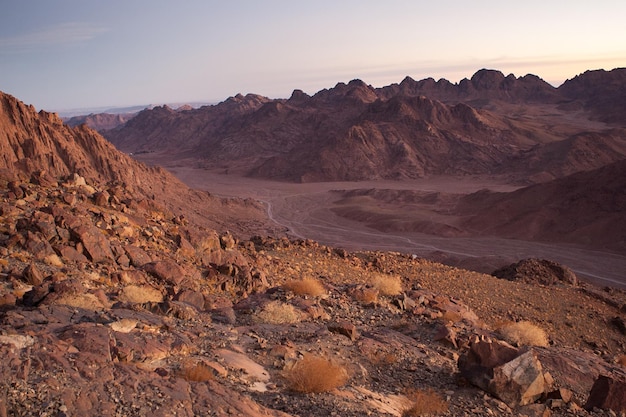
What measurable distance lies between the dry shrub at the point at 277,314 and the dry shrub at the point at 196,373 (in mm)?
3339

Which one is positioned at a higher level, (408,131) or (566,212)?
(408,131)

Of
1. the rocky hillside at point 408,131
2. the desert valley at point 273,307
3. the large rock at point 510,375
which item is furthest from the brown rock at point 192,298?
the rocky hillside at point 408,131

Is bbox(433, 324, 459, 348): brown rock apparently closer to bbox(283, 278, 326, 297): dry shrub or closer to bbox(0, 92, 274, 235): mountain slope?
bbox(283, 278, 326, 297): dry shrub

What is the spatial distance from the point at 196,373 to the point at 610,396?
5.50 meters

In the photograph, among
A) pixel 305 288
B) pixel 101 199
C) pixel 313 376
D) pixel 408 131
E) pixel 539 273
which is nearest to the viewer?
pixel 313 376

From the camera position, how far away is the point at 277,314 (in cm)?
956

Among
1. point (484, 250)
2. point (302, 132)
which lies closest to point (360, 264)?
point (484, 250)

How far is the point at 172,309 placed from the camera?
8531 millimetres

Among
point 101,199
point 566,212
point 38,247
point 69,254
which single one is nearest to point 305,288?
point 69,254

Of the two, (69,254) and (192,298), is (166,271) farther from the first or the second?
(69,254)

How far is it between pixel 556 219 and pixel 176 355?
42.1 metres

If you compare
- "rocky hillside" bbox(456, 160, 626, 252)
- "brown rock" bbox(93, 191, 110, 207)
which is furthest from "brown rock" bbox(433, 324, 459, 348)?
"rocky hillside" bbox(456, 160, 626, 252)

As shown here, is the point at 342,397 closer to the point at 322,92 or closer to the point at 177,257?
the point at 177,257

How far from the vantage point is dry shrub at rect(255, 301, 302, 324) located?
9.43 meters
